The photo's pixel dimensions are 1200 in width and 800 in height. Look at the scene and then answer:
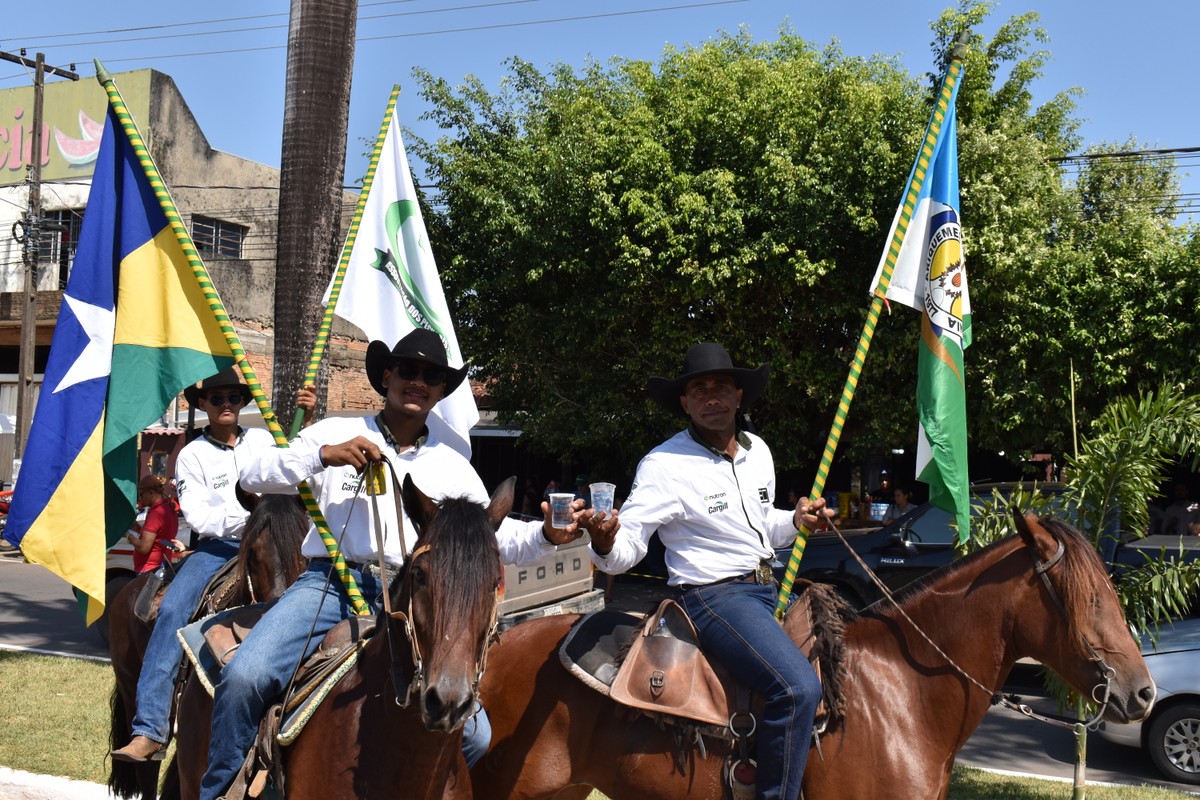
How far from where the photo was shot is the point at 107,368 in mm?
5254

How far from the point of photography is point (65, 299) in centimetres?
526

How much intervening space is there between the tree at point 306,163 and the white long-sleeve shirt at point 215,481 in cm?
242

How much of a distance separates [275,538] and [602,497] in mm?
2359

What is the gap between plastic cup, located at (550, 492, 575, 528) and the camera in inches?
156

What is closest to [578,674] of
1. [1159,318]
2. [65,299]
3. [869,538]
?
[65,299]

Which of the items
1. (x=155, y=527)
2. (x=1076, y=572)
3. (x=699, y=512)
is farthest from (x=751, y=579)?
(x=155, y=527)

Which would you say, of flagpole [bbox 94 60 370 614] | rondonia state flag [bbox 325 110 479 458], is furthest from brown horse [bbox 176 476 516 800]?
rondonia state flag [bbox 325 110 479 458]

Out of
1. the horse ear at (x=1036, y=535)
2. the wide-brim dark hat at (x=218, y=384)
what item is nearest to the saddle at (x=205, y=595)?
the wide-brim dark hat at (x=218, y=384)

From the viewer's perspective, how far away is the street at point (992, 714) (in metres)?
8.58

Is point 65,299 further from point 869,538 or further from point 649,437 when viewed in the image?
point 649,437

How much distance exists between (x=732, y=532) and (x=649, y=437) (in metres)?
12.9

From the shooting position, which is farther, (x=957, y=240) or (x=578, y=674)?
(x=957, y=240)

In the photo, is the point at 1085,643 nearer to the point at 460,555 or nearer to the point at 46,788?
the point at 460,555

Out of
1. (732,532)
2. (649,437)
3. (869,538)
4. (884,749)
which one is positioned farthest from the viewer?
(649,437)
